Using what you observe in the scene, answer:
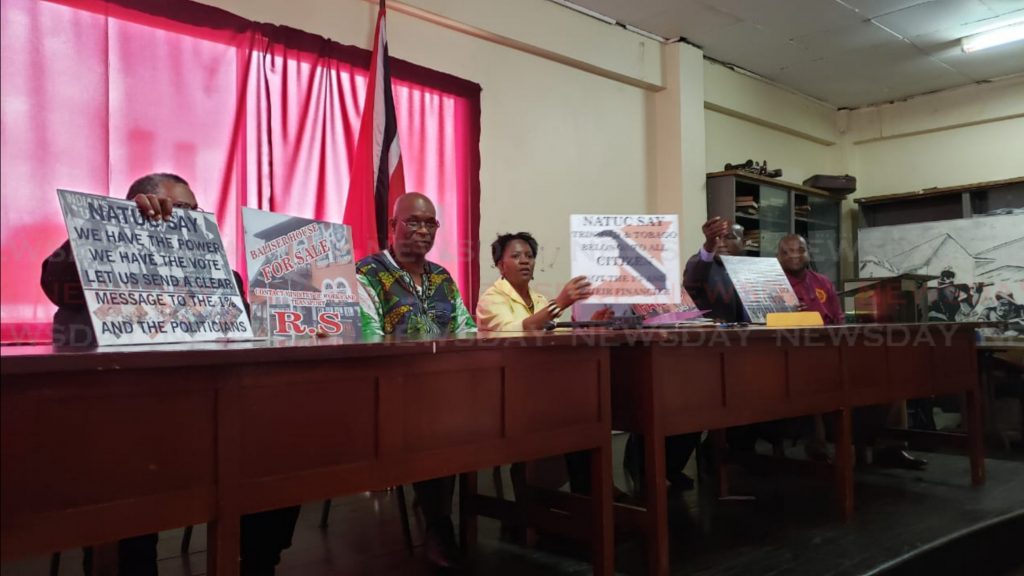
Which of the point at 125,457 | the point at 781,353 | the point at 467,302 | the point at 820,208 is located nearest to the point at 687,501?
the point at 781,353

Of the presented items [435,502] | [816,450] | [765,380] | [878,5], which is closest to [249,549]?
[435,502]

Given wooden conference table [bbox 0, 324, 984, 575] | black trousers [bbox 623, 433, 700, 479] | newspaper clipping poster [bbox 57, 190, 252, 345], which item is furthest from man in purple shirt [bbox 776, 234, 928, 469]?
newspaper clipping poster [bbox 57, 190, 252, 345]

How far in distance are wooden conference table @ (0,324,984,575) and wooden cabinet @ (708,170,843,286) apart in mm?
3096

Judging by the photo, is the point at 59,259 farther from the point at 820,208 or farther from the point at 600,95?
the point at 820,208

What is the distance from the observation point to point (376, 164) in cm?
340

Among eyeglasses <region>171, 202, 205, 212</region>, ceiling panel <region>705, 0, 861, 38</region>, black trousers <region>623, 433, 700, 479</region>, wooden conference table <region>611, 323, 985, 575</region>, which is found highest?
ceiling panel <region>705, 0, 861, 38</region>

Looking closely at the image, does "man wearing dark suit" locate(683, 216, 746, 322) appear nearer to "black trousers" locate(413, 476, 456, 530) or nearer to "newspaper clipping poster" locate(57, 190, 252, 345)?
"black trousers" locate(413, 476, 456, 530)

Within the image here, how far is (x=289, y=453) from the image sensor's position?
1253mm

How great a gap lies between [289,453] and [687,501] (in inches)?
80.6

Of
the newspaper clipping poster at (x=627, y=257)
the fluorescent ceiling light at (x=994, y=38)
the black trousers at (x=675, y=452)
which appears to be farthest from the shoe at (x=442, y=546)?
the fluorescent ceiling light at (x=994, y=38)

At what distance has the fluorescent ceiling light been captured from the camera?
486 cm

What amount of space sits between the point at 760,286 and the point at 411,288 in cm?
144

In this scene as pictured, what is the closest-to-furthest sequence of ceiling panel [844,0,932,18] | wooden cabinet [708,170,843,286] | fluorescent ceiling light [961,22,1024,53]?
ceiling panel [844,0,932,18], fluorescent ceiling light [961,22,1024,53], wooden cabinet [708,170,843,286]

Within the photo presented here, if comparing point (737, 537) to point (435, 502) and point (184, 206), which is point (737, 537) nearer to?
point (435, 502)
